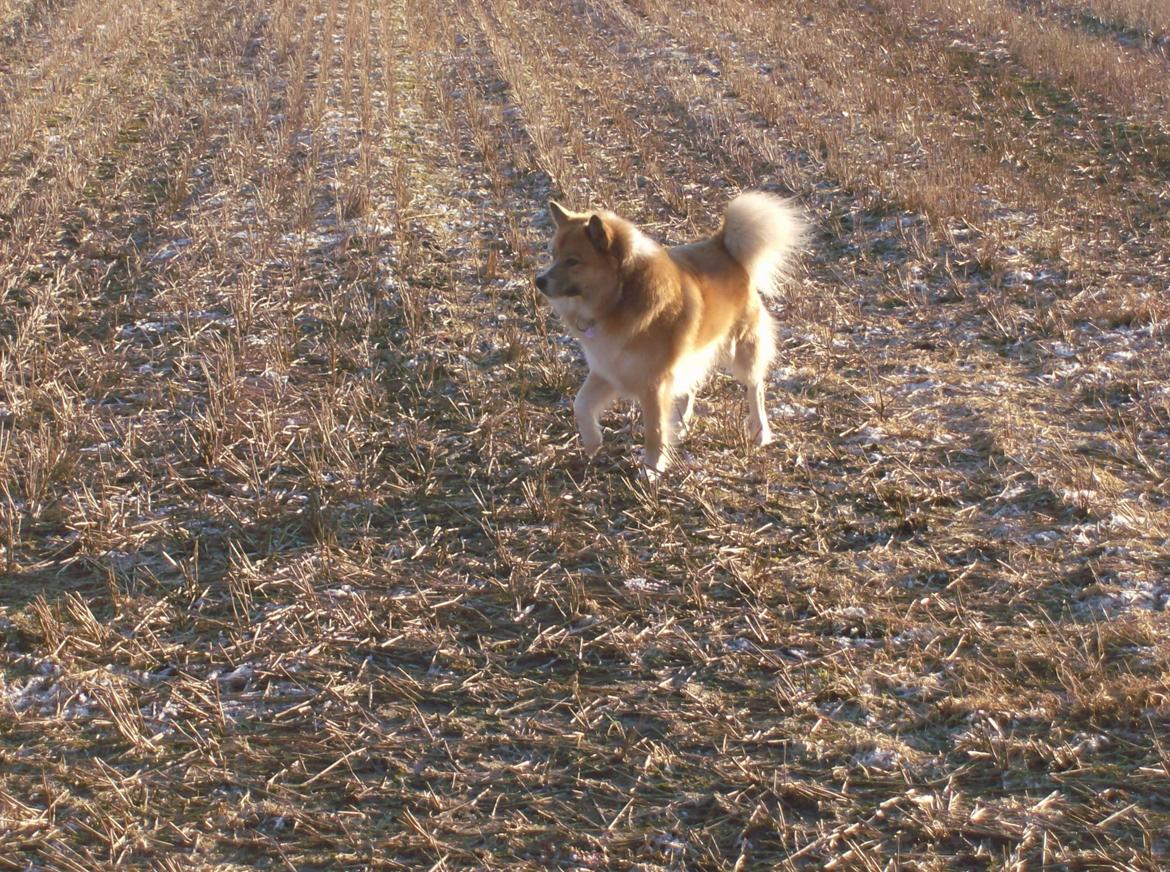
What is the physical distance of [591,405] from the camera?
5309 mm

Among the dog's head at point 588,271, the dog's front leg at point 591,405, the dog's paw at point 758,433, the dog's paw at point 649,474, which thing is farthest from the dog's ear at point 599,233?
the dog's paw at point 758,433

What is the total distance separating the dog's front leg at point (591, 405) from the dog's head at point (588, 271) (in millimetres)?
394

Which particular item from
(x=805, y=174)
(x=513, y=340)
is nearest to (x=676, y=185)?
(x=805, y=174)

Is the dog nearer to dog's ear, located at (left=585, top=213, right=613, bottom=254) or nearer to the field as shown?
dog's ear, located at (left=585, top=213, right=613, bottom=254)

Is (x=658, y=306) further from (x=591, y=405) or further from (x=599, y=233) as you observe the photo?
(x=591, y=405)

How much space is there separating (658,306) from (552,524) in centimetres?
114

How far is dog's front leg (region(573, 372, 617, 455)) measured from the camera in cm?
529

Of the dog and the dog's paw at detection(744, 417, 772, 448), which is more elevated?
the dog

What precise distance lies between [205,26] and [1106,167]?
1291cm

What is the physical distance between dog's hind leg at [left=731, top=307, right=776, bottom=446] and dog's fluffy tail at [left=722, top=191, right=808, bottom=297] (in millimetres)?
276

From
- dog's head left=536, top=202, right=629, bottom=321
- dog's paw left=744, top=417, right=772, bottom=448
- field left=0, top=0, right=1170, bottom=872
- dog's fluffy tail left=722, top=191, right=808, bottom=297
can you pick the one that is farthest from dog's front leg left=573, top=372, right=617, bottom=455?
dog's fluffy tail left=722, top=191, right=808, bottom=297

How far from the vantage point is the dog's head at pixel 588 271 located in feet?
16.3

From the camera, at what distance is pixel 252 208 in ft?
29.3

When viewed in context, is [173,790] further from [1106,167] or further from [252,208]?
[1106,167]
